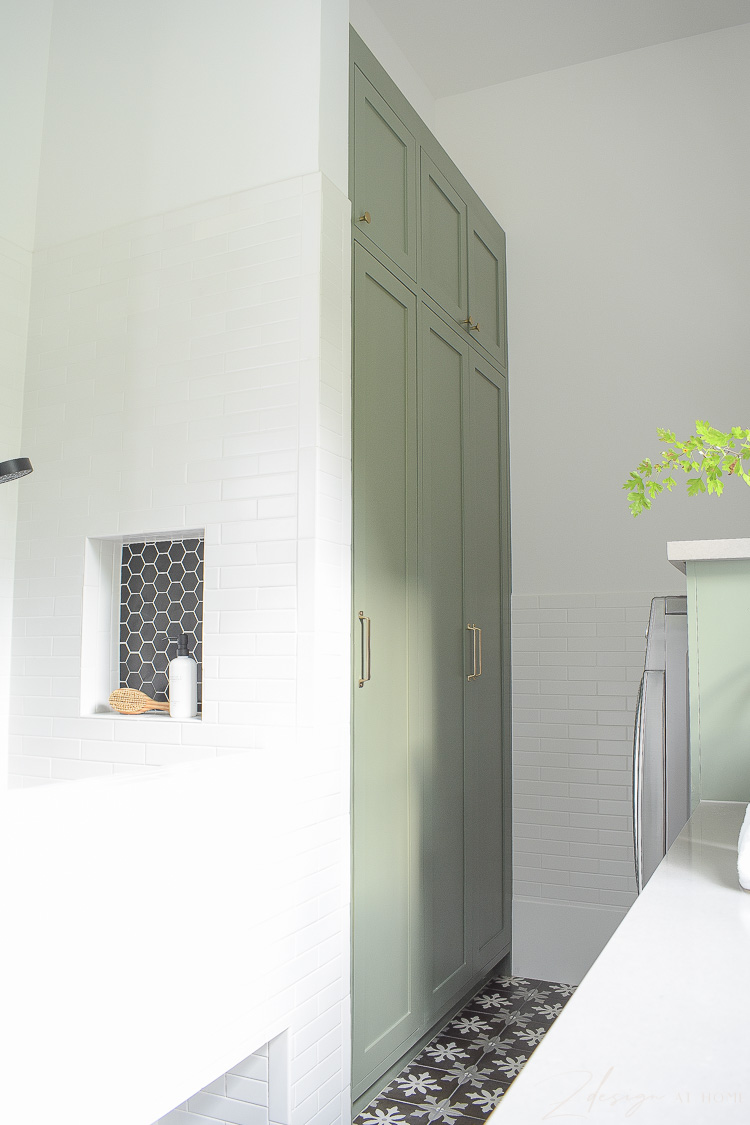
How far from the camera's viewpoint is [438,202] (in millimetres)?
3029

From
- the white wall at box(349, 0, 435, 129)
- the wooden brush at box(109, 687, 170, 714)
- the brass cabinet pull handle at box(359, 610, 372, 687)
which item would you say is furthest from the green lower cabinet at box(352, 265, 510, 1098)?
the white wall at box(349, 0, 435, 129)

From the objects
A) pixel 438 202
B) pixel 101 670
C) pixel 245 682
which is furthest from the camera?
pixel 438 202

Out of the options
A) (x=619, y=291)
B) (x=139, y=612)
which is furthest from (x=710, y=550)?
(x=619, y=291)

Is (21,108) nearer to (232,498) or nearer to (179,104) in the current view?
(179,104)

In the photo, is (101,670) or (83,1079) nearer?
(83,1079)

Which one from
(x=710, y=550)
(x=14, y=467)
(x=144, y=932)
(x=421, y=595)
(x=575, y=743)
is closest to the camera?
(x=710, y=550)

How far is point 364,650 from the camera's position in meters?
2.35

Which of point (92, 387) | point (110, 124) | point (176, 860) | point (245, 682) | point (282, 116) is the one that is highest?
point (110, 124)

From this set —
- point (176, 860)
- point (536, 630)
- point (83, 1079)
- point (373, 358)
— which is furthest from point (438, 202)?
point (83, 1079)

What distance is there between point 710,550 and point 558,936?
2.47 metres

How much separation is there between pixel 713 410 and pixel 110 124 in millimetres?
2378

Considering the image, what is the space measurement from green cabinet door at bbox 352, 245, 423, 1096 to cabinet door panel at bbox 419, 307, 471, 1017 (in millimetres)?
102

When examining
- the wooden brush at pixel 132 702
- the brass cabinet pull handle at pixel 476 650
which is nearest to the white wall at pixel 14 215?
the wooden brush at pixel 132 702

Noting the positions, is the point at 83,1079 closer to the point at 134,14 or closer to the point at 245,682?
the point at 245,682
